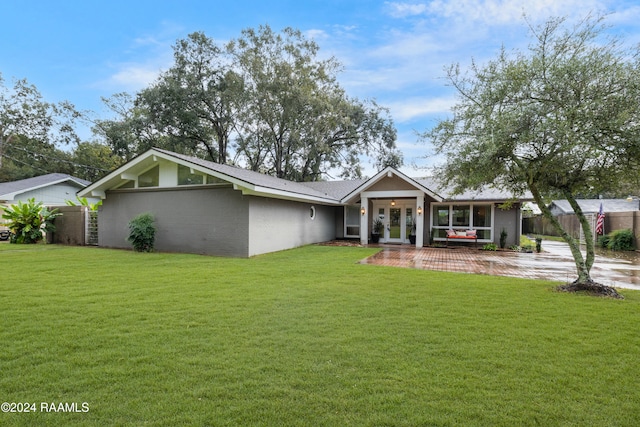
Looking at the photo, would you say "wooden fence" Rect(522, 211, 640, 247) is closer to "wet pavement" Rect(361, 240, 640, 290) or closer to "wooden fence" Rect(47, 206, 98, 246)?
"wet pavement" Rect(361, 240, 640, 290)

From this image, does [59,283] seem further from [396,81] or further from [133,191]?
[396,81]

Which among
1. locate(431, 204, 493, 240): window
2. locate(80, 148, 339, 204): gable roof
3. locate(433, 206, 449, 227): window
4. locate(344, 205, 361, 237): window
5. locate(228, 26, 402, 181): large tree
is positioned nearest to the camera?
locate(80, 148, 339, 204): gable roof

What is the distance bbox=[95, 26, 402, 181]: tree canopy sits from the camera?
25.7m

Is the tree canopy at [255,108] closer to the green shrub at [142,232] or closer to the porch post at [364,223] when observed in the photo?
the porch post at [364,223]

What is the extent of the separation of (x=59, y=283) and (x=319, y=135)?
22.4m

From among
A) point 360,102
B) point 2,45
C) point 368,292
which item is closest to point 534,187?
point 368,292

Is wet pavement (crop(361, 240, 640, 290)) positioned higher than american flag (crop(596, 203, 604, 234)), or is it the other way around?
american flag (crop(596, 203, 604, 234))

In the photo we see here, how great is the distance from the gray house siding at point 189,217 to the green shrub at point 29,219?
11.7 ft

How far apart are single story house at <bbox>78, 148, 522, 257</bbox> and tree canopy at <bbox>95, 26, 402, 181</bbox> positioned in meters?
10.5

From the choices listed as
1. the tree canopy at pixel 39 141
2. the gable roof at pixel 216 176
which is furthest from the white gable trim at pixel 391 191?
the tree canopy at pixel 39 141

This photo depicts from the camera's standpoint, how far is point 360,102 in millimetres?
30016

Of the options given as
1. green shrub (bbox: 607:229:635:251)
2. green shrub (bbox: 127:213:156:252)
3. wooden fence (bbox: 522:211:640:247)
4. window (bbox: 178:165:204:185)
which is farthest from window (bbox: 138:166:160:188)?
green shrub (bbox: 607:229:635:251)

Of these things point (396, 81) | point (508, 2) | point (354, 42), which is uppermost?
point (354, 42)

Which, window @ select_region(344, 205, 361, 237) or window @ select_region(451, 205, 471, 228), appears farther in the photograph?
window @ select_region(344, 205, 361, 237)
